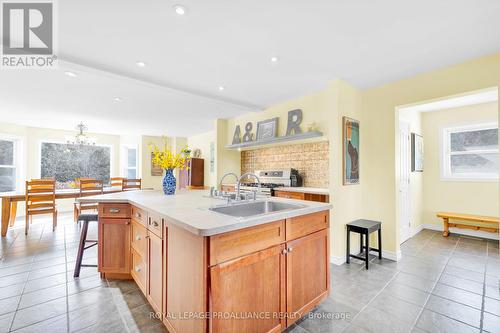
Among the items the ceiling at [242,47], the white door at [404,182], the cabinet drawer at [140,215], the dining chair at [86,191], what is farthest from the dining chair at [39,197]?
the white door at [404,182]

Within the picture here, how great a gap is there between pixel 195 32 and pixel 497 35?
279 centimetres

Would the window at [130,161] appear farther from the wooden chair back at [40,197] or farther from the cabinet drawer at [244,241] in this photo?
the cabinet drawer at [244,241]

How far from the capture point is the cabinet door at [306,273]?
1636 millimetres

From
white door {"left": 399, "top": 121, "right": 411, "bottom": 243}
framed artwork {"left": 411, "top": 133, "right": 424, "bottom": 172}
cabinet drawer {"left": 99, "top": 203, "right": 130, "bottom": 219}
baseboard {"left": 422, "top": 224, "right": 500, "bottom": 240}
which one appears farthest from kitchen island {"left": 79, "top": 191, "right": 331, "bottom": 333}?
baseboard {"left": 422, "top": 224, "right": 500, "bottom": 240}

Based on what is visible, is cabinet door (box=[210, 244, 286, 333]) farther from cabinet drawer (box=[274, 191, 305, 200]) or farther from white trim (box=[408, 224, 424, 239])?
white trim (box=[408, 224, 424, 239])

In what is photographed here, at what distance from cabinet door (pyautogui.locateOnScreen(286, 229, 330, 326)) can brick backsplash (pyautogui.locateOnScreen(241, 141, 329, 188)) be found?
191cm

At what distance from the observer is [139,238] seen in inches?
82.7

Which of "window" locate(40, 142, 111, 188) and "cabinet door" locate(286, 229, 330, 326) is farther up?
"window" locate(40, 142, 111, 188)

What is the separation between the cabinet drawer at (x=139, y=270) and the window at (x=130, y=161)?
6.03m

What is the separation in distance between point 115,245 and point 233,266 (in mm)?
1719

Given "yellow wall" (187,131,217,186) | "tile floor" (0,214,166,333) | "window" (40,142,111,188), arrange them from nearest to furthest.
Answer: "tile floor" (0,214,166,333), "window" (40,142,111,188), "yellow wall" (187,131,217,186)

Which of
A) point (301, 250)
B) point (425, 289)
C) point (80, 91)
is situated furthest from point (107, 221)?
point (425, 289)

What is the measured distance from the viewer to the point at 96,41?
2.17m

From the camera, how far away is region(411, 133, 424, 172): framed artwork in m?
4.10
